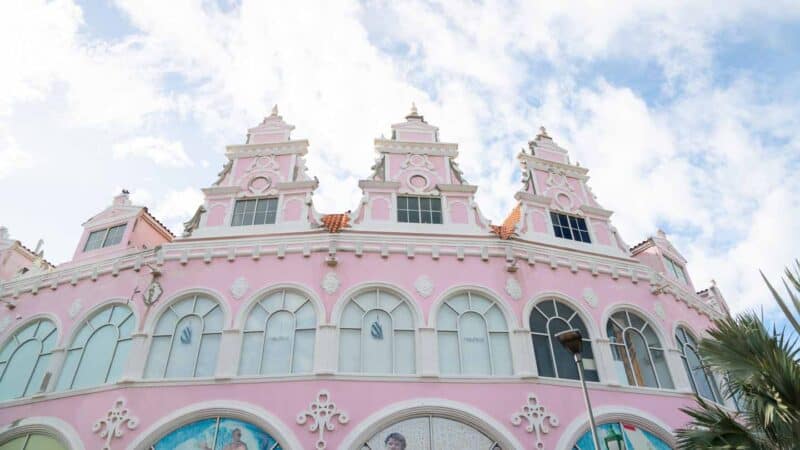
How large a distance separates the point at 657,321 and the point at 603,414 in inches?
168

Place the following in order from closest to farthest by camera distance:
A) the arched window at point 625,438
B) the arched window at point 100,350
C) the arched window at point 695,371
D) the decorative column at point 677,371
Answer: the arched window at point 625,438, the arched window at point 100,350, the decorative column at point 677,371, the arched window at point 695,371

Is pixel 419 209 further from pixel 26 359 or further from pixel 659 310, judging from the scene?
pixel 26 359

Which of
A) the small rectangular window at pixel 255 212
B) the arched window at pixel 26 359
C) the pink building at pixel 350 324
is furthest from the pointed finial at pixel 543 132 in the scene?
the arched window at pixel 26 359

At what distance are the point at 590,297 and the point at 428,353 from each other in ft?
18.9

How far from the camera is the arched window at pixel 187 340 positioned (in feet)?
49.3

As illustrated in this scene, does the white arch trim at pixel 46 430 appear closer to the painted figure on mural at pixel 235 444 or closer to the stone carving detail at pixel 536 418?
the painted figure on mural at pixel 235 444

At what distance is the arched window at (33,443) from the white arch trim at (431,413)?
802cm

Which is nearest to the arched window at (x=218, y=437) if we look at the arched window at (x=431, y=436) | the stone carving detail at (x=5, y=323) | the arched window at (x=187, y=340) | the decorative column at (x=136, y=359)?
the arched window at (x=187, y=340)

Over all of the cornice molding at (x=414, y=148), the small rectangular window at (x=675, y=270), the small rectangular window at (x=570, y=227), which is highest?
the cornice molding at (x=414, y=148)

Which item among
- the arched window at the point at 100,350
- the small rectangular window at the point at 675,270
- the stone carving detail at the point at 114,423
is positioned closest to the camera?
the stone carving detail at the point at 114,423

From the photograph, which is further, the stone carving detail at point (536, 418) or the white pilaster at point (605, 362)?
the white pilaster at point (605, 362)

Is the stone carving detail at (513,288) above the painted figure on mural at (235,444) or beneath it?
above

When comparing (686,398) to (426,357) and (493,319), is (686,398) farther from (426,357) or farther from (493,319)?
(426,357)

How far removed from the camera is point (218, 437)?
13.7 meters
